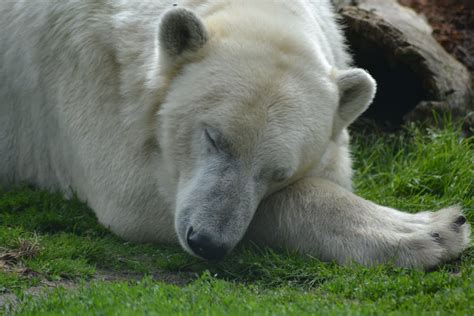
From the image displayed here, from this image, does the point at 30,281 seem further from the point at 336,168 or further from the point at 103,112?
the point at 336,168

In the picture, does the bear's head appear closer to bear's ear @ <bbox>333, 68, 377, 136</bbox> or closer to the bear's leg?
bear's ear @ <bbox>333, 68, 377, 136</bbox>

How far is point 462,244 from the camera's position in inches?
222

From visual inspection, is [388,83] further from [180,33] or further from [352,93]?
[180,33]

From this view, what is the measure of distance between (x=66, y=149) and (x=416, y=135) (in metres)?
3.66

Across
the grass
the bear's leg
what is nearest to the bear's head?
the bear's leg

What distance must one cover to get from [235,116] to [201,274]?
114cm

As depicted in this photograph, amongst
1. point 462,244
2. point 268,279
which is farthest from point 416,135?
point 268,279

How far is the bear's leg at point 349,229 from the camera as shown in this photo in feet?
18.1

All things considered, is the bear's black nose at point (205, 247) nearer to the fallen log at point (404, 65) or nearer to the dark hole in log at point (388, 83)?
the fallen log at point (404, 65)

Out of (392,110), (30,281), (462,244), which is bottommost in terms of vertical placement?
(392,110)

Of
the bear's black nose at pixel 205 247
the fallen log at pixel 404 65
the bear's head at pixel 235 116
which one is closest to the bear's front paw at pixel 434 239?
the bear's head at pixel 235 116

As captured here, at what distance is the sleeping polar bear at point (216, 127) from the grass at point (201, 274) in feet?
0.71

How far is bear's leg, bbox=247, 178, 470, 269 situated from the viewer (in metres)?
5.53

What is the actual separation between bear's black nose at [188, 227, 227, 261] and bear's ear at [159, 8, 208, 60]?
4.28 ft
